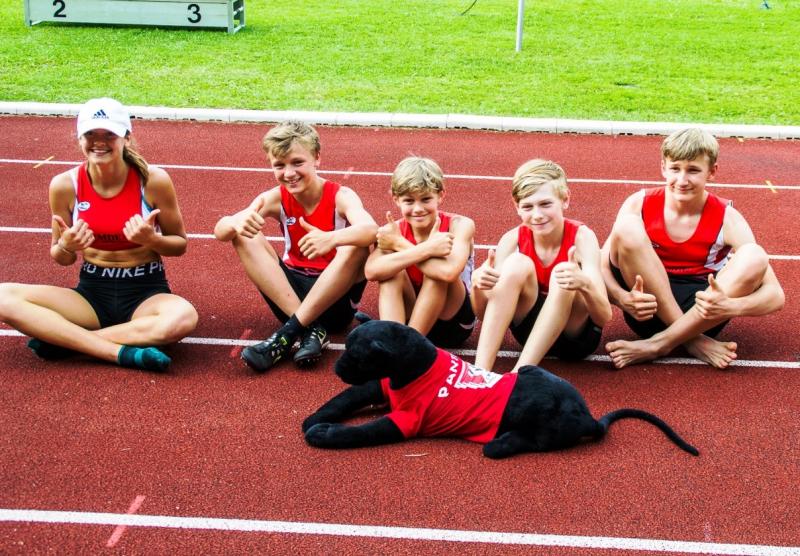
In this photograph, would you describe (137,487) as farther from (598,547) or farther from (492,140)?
(492,140)

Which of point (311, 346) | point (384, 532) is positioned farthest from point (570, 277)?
point (384, 532)

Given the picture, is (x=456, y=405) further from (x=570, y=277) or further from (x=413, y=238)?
(x=413, y=238)

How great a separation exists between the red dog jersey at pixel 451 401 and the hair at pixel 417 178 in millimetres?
905

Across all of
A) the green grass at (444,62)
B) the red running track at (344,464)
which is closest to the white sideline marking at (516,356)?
the red running track at (344,464)

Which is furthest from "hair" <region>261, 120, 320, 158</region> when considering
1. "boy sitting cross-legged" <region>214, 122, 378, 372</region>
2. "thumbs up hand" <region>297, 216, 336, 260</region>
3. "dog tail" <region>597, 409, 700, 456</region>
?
"dog tail" <region>597, 409, 700, 456</region>

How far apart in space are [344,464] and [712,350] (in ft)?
6.84

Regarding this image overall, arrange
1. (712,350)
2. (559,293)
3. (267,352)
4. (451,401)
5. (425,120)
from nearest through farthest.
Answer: (451,401) → (559,293) → (267,352) → (712,350) → (425,120)

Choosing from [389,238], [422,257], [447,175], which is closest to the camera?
[422,257]

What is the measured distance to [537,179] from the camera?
171 inches

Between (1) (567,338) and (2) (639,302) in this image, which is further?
(1) (567,338)

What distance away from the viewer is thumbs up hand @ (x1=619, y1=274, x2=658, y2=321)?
441cm

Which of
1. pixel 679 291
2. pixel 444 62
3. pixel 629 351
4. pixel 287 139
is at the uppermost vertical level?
pixel 287 139

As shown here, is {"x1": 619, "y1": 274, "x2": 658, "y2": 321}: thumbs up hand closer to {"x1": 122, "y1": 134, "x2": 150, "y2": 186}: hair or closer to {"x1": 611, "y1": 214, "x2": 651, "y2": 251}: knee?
{"x1": 611, "y1": 214, "x2": 651, "y2": 251}: knee

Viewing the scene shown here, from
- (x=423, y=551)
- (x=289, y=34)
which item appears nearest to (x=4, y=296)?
(x=423, y=551)
